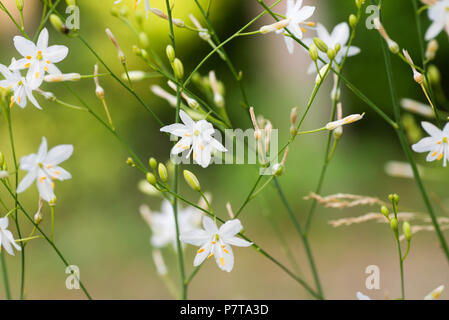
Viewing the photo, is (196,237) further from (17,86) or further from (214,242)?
(17,86)

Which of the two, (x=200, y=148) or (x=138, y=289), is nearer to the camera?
(x=200, y=148)

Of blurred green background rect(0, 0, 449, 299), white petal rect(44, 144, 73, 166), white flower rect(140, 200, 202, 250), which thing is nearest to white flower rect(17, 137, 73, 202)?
white petal rect(44, 144, 73, 166)

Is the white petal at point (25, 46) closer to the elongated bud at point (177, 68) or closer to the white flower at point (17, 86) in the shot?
the white flower at point (17, 86)

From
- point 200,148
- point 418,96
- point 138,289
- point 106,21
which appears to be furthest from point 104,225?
point 200,148

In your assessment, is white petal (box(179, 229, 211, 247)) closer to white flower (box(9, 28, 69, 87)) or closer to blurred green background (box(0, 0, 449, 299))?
white flower (box(9, 28, 69, 87))

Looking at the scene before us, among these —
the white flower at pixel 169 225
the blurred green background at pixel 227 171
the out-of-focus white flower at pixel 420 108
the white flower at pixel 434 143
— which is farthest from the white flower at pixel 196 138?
the blurred green background at pixel 227 171

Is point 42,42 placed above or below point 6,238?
above

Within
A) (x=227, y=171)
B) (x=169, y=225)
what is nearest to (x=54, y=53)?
(x=169, y=225)

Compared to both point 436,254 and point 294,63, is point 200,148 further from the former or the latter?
point 294,63
